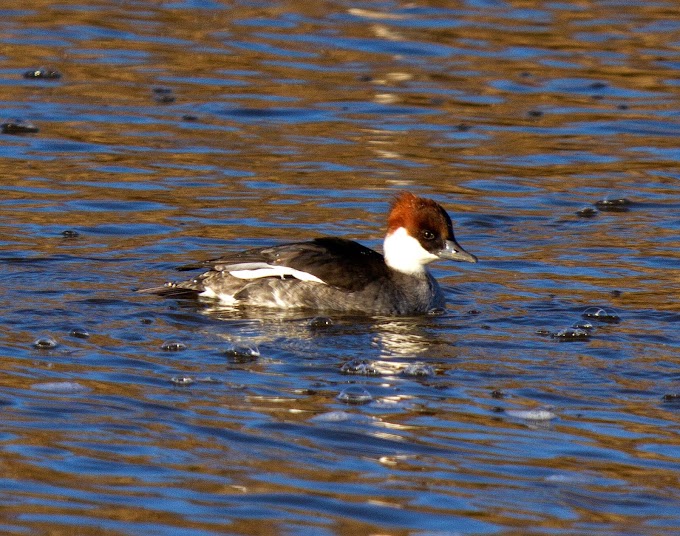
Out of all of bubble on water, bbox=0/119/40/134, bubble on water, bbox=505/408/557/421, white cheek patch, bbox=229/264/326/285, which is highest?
bubble on water, bbox=0/119/40/134

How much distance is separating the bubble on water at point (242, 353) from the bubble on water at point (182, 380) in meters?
0.54

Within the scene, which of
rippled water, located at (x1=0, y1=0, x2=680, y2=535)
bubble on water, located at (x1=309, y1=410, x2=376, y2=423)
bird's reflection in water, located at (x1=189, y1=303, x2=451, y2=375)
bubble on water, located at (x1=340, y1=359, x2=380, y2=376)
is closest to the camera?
rippled water, located at (x1=0, y1=0, x2=680, y2=535)

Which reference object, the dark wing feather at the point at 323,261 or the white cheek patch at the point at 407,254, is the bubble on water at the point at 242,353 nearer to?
the dark wing feather at the point at 323,261

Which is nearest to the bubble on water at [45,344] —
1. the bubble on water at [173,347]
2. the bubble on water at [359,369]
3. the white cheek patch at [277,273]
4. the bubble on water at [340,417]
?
the bubble on water at [173,347]

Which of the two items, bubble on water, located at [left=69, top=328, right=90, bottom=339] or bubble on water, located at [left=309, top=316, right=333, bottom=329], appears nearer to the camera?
bubble on water, located at [left=69, top=328, right=90, bottom=339]

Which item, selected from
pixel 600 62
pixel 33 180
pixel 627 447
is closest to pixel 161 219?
pixel 33 180

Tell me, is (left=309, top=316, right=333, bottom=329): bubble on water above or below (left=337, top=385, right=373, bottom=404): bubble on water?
below

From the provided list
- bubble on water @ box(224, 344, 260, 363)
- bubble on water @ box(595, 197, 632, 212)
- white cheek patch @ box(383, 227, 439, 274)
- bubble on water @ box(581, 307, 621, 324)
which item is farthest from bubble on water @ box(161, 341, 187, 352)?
bubble on water @ box(595, 197, 632, 212)

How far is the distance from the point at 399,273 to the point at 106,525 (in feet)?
15.3

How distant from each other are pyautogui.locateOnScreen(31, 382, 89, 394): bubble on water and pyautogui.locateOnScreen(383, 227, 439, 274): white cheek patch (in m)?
3.22

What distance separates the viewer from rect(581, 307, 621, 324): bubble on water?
951 cm

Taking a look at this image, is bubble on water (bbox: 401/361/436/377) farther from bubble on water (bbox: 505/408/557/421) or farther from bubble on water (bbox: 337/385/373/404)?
bubble on water (bbox: 505/408/557/421)

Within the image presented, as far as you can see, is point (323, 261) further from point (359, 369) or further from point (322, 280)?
point (359, 369)

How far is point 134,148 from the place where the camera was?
13.8 m
